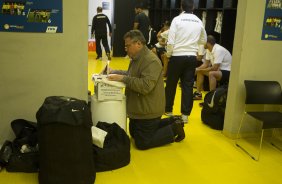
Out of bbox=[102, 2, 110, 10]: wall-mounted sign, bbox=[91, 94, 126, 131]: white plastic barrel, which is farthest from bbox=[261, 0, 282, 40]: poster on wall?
bbox=[102, 2, 110, 10]: wall-mounted sign

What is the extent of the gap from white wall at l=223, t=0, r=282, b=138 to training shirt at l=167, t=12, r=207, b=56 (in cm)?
62

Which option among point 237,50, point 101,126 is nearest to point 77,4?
point 101,126

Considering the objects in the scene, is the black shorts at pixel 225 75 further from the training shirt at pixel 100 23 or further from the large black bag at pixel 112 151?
the training shirt at pixel 100 23

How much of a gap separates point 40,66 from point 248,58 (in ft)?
7.24

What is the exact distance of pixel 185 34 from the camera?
4.04 meters

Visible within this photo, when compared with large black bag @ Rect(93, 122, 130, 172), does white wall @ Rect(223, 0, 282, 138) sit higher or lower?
higher

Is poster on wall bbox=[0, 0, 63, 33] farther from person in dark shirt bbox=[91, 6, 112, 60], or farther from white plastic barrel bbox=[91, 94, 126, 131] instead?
person in dark shirt bbox=[91, 6, 112, 60]

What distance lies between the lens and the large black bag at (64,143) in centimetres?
238

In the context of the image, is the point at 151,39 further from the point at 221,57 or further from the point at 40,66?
the point at 40,66

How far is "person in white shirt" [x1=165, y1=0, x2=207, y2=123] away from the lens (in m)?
4.05

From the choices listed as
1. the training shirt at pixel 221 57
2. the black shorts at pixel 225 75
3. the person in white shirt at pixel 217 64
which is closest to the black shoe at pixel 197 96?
the person in white shirt at pixel 217 64

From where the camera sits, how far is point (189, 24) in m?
4.04

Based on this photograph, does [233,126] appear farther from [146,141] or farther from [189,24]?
[189,24]

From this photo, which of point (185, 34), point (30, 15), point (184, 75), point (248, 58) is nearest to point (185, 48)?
point (185, 34)
